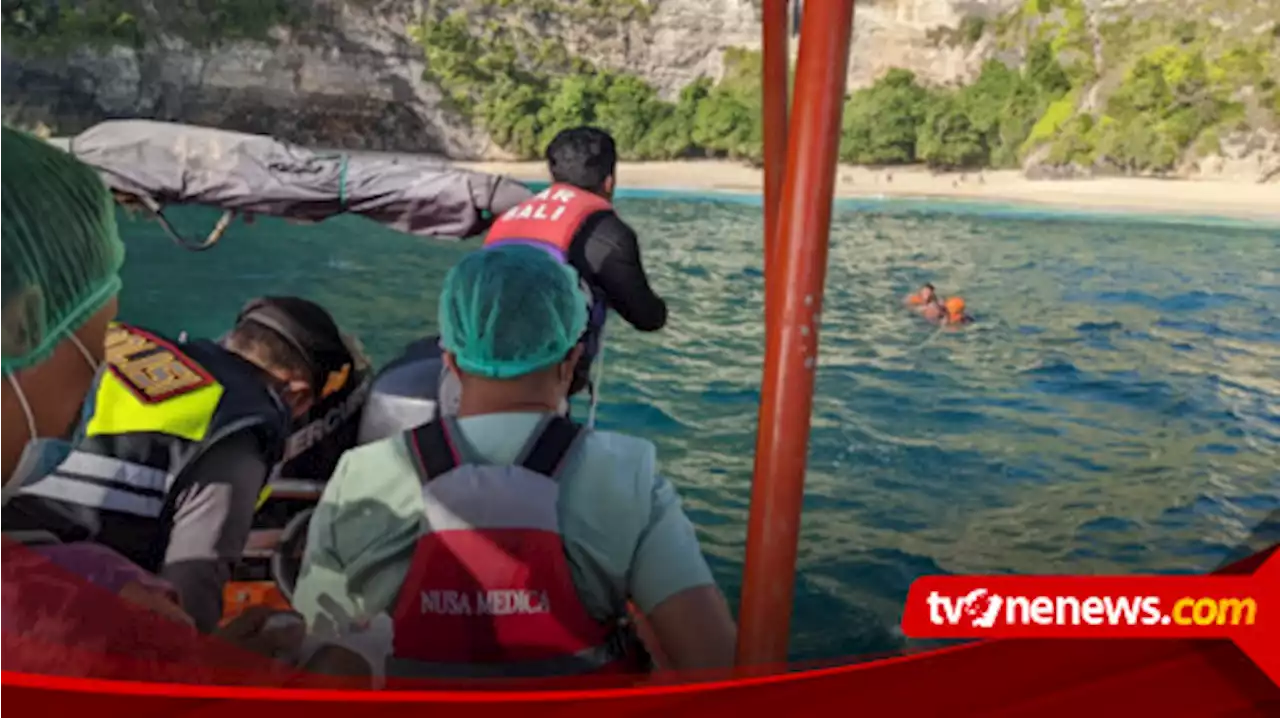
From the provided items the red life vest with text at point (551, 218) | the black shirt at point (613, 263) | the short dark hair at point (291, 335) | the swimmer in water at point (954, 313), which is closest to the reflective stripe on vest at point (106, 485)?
the short dark hair at point (291, 335)

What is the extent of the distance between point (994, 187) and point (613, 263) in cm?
129

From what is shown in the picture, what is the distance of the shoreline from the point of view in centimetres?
121

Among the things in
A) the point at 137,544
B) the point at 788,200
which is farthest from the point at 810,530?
the point at 137,544

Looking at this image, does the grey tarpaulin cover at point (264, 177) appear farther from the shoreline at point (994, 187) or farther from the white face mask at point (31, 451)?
the white face mask at point (31, 451)

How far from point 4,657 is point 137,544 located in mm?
167

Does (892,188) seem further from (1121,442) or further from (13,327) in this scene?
(13,327)

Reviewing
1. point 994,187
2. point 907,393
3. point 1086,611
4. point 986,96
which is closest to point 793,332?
point 1086,611

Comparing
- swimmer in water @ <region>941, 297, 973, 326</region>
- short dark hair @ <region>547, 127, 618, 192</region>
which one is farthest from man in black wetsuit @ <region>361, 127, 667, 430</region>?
swimmer in water @ <region>941, 297, 973, 326</region>

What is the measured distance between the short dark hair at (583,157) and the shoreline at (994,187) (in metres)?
0.03

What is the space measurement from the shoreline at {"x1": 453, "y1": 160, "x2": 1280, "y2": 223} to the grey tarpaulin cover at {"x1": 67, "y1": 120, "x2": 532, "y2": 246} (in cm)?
11

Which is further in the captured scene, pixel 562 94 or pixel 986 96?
pixel 986 96

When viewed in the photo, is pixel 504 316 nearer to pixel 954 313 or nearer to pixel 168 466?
pixel 168 466

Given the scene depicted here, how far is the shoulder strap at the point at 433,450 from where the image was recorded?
77 cm

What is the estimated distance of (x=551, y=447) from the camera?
78 cm
